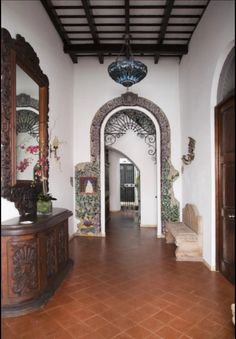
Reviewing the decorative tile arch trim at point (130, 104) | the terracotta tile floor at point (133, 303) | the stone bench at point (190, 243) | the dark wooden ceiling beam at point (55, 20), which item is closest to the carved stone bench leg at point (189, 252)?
the stone bench at point (190, 243)

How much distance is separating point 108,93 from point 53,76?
1.67 meters

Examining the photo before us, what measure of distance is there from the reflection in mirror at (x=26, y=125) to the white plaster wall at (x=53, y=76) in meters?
0.53

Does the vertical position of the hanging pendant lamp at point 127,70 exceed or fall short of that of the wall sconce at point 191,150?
it exceeds it

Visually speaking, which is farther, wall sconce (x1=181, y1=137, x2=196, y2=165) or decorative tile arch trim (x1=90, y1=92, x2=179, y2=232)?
decorative tile arch trim (x1=90, y1=92, x2=179, y2=232)

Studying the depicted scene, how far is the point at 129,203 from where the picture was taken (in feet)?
37.3

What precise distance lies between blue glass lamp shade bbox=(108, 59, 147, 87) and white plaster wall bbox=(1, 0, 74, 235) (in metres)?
1.21

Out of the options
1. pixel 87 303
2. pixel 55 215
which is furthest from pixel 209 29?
pixel 87 303

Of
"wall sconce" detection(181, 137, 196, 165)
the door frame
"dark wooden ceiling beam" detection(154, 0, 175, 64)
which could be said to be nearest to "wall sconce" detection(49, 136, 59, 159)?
"wall sconce" detection(181, 137, 196, 165)

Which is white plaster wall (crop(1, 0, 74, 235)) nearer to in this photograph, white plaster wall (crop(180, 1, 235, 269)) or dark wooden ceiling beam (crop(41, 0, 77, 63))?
dark wooden ceiling beam (crop(41, 0, 77, 63))

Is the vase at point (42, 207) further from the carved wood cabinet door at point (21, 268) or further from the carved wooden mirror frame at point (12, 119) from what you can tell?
the carved wood cabinet door at point (21, 268)

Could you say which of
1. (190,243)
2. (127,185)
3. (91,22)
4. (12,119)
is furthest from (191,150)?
(127,185)

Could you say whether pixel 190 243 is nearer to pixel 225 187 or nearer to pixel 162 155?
pixel 225 187

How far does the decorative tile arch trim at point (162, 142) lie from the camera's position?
232 inches

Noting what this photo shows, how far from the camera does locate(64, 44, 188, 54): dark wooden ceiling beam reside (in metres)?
5.39
